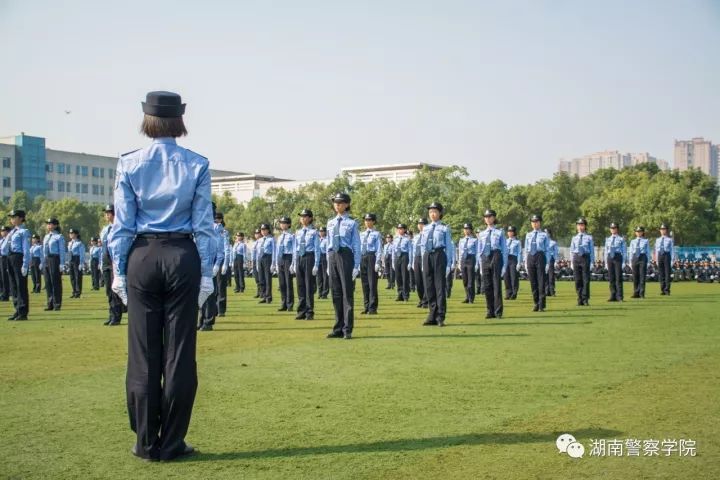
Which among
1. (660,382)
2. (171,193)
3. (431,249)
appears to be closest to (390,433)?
(171,193)

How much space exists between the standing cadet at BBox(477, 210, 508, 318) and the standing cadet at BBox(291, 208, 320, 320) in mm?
3505

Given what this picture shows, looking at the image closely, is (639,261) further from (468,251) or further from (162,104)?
(162,104)

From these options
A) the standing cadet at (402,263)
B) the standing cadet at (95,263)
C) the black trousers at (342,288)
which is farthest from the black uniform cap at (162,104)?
the standing cadet at (95,263)

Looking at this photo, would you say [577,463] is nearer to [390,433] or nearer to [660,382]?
[390,433]

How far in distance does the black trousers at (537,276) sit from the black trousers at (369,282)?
3706 millimetres

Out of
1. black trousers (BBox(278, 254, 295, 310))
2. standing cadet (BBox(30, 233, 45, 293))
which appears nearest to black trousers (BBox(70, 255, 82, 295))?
standing cadet (BBox(30, 233, 45, 293))

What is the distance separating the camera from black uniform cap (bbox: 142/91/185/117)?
231 inches

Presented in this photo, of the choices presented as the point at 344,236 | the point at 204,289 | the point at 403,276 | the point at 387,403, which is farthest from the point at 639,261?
the point at 204,289

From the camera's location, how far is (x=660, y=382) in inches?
324

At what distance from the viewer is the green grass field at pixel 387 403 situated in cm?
531

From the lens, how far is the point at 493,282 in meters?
16.7

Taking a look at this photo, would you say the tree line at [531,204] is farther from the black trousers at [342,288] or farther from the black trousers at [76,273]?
the black trousers at [342,288]

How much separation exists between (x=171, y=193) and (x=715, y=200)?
254 feet

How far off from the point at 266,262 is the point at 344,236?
1135 cm
